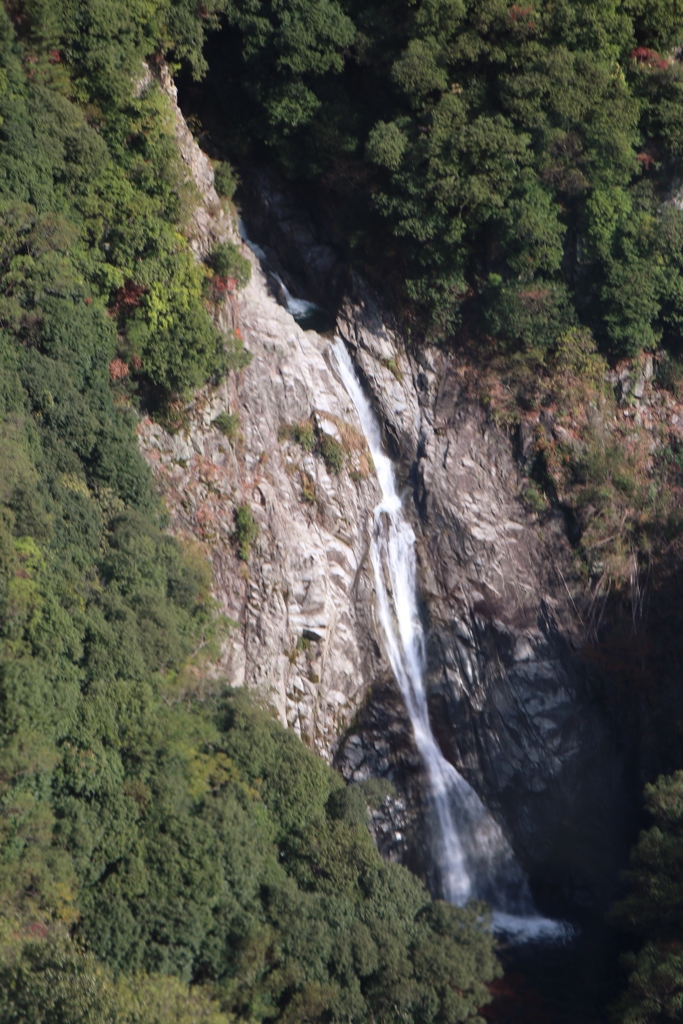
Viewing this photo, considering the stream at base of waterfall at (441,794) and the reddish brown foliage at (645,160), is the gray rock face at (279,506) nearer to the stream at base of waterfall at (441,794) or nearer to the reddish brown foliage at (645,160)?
the stream at base of waterfall at (441,794)

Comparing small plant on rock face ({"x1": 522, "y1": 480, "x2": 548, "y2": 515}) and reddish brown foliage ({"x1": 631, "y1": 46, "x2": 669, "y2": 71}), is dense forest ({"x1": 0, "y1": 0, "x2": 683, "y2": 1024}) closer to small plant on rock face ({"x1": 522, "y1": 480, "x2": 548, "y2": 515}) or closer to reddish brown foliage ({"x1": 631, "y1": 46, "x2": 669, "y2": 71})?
reddish brown foliage ({"x1": 631, "y1": 46, "x2": 669, "y2": 71})

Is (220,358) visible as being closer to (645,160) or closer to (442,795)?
(442,795)

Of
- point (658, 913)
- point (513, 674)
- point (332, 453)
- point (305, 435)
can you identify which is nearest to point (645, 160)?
point (332, 453)

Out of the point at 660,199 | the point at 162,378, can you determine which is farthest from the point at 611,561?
the point at 162,378

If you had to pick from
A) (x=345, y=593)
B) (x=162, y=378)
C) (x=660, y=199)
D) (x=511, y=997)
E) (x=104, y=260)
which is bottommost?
(x=511, y=997)

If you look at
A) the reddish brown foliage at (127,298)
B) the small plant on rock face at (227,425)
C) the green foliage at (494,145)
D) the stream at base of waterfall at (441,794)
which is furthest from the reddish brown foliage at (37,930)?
the green foliage at (494,145)

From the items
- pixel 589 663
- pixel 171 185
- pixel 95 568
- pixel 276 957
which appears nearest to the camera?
pixel 276 957

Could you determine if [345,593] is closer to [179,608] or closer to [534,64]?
[179,608]
